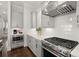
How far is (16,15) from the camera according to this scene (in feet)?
11.6

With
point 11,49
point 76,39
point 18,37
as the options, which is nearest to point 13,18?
point 18,37

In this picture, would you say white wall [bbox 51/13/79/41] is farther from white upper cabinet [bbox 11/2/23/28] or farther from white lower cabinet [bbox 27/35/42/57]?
white upper cabinet [bbox 11/2/23/28]

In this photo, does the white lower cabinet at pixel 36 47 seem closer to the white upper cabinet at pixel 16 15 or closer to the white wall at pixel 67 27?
the white wall at pixel 67 27

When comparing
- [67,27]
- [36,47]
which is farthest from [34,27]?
[67,27]

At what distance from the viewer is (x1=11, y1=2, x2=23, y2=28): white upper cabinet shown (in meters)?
3.45

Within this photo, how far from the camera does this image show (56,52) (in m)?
1.40

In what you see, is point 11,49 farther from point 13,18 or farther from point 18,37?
point 13,18

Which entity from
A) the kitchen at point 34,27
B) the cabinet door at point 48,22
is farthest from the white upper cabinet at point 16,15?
the cabinet door at point 48,22

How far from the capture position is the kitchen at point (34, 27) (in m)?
1.71

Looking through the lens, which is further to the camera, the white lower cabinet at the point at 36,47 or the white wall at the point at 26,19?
the white wall at the point at 26,19

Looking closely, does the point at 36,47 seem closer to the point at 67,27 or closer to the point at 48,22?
the point at 48,22

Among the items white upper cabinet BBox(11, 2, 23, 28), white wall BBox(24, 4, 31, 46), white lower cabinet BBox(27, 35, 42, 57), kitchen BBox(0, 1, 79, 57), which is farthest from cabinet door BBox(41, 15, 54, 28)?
white upper cabinet BBox(11, 2, 23, 28)

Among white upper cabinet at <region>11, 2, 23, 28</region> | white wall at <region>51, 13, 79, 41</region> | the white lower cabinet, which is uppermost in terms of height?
white upper cabinet at <region>11, 2, 23, 28</region>

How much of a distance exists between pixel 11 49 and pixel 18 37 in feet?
2.01
